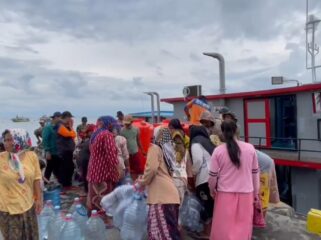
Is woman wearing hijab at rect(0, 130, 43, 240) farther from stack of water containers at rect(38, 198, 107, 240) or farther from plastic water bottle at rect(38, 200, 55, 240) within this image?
plastic water bottle at rect(38, 200, 55, 240)

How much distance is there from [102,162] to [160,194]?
1.47 meters

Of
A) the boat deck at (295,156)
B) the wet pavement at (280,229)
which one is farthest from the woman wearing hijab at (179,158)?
the boat deck at (295,156)

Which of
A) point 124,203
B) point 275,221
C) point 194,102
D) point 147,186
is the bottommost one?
point 275,221

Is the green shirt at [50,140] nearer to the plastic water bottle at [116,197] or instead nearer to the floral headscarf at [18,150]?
the plastic water bottle at [116,197]

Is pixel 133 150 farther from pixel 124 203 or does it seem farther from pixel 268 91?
pixel 268 91

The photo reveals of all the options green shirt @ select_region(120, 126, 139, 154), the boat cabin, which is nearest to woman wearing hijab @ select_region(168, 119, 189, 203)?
green shirt @ select_region(120, 126, 139, 154)

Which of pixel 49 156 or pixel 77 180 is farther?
pixel 77 180

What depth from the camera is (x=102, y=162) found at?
4.97 metres

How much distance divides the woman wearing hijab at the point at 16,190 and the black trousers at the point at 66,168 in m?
3.88

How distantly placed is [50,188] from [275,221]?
4295mm

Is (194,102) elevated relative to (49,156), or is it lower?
elevated

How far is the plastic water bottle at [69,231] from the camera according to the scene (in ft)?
13.1

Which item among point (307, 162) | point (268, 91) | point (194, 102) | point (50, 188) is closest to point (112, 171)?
point (194, 102)

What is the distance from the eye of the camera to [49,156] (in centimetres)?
732
